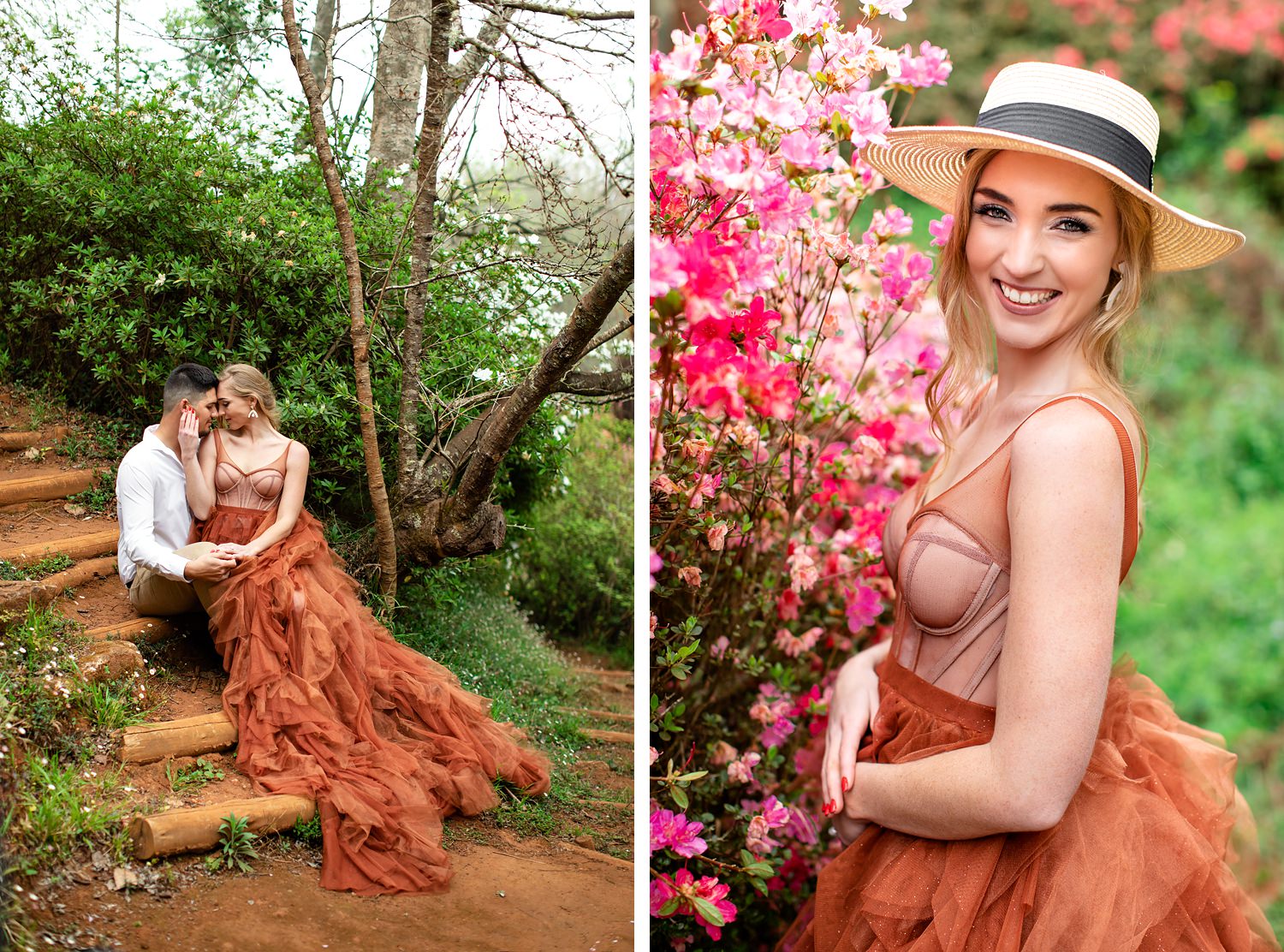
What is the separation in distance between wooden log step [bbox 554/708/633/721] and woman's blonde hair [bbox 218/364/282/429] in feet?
2.62

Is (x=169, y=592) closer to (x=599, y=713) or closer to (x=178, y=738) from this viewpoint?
(x=178, y=738)

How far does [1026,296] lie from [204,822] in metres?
1.52

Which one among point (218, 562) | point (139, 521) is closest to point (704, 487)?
point (218, 562)

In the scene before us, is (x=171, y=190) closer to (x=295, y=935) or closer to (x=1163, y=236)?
(x=295, y=935)

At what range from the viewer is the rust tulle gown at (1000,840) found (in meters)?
1.46

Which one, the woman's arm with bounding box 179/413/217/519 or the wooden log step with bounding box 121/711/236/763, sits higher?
the woman's arm with bounding box 179/413/217/519

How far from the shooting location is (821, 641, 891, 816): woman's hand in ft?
5.53

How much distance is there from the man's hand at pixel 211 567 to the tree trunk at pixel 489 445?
1.01 feet

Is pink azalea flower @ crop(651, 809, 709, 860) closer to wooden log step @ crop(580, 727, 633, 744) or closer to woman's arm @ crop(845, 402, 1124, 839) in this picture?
wooden log step @ crop(580, 727, 633, 744)

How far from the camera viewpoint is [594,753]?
2.09m

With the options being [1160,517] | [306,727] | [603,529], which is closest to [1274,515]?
[1160,517]

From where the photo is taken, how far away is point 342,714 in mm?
2031

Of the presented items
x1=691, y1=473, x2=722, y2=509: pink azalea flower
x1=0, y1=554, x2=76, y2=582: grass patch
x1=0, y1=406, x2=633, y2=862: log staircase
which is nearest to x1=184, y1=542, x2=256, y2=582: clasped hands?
x1=0, y1=406, x2=633, y2=862: log staircase

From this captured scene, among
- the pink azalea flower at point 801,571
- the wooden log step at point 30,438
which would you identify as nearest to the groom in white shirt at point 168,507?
the wooden log step at point 30,438
